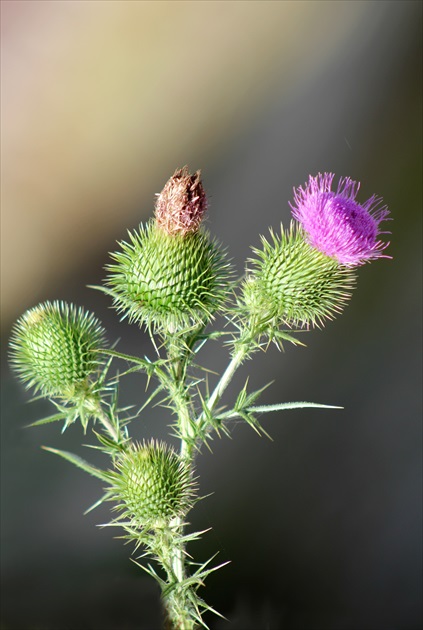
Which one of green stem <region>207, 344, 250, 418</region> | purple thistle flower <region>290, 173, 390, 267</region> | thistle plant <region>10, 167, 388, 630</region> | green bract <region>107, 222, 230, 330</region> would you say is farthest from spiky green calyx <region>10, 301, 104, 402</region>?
purple thistle flower <region>290, 173, 390, 267</region>

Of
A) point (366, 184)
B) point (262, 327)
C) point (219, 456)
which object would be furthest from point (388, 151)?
point (262, 327)

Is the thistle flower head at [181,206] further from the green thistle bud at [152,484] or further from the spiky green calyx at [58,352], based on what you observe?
the green thistle bud at [152,484]

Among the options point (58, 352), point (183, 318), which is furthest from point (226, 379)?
point (58, 352)

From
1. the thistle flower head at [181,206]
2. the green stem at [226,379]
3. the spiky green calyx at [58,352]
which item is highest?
the thistle flower head at [181,206]

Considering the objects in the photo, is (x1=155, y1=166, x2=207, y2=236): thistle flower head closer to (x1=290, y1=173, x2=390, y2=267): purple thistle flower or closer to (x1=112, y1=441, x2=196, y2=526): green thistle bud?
(x1=290, y1=173, x2=390, y2=267): purple thistle flower

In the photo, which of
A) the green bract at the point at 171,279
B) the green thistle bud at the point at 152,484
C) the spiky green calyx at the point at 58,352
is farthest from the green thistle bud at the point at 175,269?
the green thistle bud at the point at 152,484

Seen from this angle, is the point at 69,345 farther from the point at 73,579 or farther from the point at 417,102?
the point at 417,102

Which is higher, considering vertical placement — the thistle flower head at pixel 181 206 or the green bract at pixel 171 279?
the thistle flower head at pixel 181 206

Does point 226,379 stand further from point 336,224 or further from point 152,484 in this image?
point 336,224
